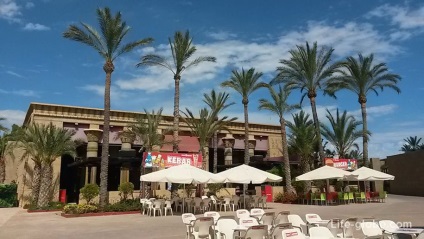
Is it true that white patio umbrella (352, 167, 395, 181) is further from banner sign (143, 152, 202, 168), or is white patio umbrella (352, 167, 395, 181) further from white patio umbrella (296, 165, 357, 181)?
banner sign (143, 152, 202, 168)

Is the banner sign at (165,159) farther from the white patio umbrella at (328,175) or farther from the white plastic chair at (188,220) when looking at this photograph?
the white plastic chair at (188,220)

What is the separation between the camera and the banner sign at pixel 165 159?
22.8m

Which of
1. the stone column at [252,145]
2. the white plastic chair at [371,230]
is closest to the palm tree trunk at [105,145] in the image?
the white plastic chair at [371,230]

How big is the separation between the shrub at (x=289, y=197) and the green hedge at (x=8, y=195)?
838 inches

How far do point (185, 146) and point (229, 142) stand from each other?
4.78m

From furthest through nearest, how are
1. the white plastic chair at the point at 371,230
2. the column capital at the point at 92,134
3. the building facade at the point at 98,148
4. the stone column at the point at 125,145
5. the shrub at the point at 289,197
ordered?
1. the column capital at the point at 92,134
2. the stone column at the point at 125,145
3. the shrub at the point at 289,197
4. the building facade at the point at 98,148
5. the white plastic chair at the point at 371,230

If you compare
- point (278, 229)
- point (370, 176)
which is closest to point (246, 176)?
point (278, 229)

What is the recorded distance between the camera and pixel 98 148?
31.6 meters

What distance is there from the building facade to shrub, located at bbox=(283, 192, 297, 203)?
4.43m

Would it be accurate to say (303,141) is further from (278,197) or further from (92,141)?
(92,141)

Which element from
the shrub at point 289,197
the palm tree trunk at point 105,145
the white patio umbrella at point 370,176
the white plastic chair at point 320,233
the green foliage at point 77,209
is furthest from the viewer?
the shrub at point 289,197

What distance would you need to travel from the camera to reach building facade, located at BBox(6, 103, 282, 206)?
28.0 m

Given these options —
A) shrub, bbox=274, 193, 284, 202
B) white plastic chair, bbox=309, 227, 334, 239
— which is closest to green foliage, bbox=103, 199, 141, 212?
shrub, bbox=274, 193, 284, 202

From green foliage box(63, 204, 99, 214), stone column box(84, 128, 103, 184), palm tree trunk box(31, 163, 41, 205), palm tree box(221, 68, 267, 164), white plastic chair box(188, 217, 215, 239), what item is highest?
palm tree box(221, 68, 267, 164)
